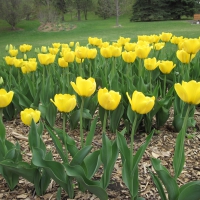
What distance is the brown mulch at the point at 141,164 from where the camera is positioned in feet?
6.08

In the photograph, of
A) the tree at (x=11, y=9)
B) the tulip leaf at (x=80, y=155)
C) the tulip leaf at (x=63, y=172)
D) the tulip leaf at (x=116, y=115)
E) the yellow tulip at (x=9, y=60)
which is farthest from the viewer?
the tree at (x=11, y=9)

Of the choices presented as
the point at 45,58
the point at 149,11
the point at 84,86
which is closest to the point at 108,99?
the point at 84,86

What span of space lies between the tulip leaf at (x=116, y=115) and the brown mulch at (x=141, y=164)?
0.11 m

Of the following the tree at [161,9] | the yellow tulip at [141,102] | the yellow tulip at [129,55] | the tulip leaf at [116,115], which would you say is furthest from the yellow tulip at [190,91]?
the tree at [161,9]

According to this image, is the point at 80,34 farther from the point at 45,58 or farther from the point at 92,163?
the point at 92,163

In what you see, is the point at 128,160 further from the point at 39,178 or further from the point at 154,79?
the point at 154,79

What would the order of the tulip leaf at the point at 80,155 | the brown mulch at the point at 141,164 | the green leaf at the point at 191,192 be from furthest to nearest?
the brown mulch at the point at 141,164 → the tulip leaf at the point at 80,155 → the green leaf at the point at 191,192

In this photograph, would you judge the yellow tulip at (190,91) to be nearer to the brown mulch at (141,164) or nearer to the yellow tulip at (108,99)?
the yellow tulip at (108,99)

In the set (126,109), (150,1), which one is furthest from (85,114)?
(150,1)

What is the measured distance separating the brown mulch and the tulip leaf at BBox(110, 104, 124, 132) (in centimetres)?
11

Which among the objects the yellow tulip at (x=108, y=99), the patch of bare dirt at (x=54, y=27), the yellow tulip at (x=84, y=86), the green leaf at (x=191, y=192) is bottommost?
the patch of bare dirt at (x=54, y=27)

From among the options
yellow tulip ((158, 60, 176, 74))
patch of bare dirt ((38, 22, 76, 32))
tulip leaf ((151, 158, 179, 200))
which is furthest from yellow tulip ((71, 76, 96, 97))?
patch of bare dirt ((38, 22, 76, 32))

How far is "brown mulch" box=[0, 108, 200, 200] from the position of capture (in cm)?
185

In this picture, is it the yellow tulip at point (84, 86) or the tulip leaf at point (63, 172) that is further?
the yellow tulip at point (84, 86)
